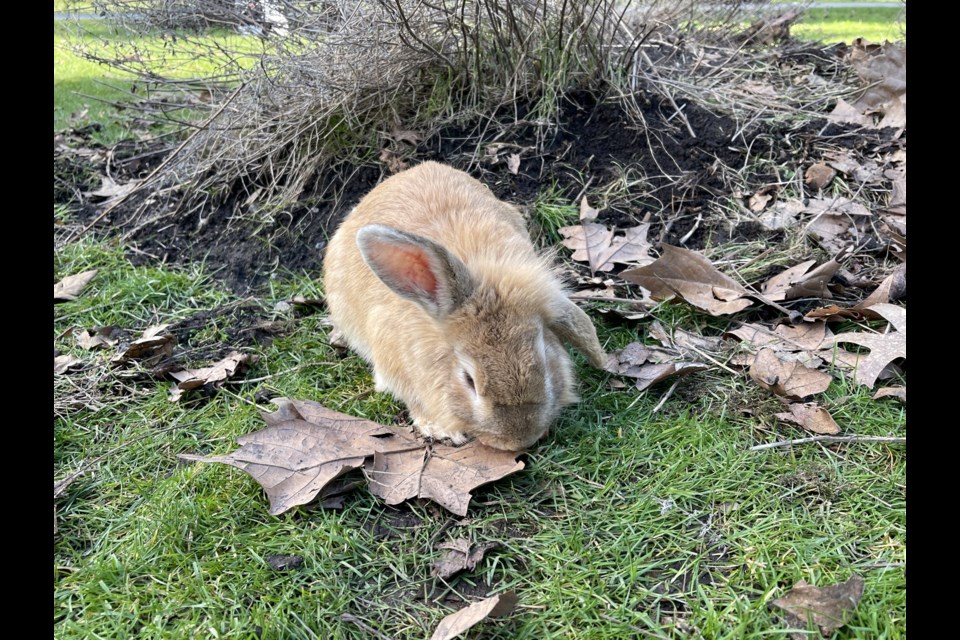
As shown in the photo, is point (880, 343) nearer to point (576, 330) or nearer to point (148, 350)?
point (576, 330)

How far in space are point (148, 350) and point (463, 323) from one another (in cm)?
197

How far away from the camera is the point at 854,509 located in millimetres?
2420

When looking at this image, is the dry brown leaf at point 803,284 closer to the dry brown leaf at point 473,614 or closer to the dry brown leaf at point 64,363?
the dry brown leaf at point 473,614

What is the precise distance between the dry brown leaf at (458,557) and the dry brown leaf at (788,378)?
138cm

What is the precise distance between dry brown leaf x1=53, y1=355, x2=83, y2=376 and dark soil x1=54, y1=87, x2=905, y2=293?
43.2 inches

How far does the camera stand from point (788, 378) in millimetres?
3053

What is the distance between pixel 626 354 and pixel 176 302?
2.85 metres

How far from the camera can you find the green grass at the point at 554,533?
2195mm

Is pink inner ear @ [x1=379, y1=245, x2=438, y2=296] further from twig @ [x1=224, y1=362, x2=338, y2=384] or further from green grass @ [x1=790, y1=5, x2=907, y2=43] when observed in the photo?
green grass @ [x1=790, y1=5, x2=907, y2=43]

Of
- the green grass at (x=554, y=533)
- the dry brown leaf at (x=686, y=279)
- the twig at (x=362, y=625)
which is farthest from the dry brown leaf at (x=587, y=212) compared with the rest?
the twig at (x=362, y=625)

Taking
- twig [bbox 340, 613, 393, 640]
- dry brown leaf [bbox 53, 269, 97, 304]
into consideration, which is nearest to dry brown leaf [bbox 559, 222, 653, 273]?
twig [bbox 340, 613, 393, 640]

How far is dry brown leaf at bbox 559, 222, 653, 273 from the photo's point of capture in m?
4.22

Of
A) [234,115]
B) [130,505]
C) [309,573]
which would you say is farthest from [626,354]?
[234,115]

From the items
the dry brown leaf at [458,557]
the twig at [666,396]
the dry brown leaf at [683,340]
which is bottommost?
the dry brown leaf at [458,557]
